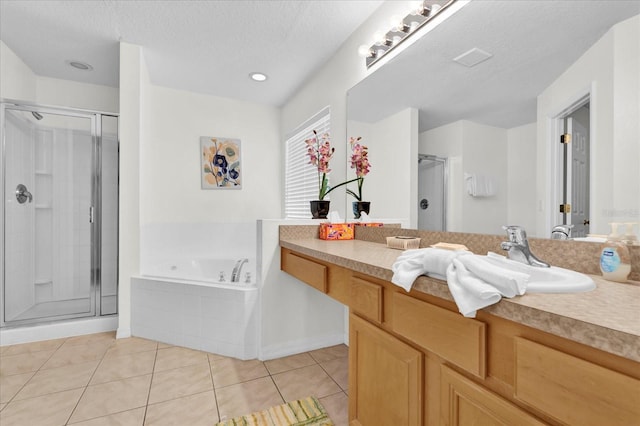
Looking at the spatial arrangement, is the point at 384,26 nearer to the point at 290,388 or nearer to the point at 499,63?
the point at 499,63

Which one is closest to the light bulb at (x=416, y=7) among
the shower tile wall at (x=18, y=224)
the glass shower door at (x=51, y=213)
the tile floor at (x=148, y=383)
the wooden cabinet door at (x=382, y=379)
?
the wooden cabinet door at (x=382, y=379)

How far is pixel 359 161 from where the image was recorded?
2.12 metres

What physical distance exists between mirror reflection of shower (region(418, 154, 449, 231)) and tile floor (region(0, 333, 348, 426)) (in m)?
1.05

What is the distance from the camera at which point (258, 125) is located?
3.74 metres

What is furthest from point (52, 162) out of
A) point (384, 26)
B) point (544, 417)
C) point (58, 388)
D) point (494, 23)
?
point (544, 417)

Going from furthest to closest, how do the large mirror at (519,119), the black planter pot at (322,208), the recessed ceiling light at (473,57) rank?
1. the black planter pot at (322,208)
2. the recessed ceiling light at (473,57)
3. the large mirror at (519,119)

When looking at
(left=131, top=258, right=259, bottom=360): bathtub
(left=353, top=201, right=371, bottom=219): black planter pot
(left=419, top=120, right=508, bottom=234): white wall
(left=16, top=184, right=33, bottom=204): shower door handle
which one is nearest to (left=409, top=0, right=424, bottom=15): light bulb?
(left=419, top=120, right=508, bottom=234): white wall

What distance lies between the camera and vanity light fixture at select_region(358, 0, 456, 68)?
1.62 m

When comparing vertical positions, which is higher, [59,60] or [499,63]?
[59,60]

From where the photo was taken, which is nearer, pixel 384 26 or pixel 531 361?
pixel 531 361

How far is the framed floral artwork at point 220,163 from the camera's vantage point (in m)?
3.49

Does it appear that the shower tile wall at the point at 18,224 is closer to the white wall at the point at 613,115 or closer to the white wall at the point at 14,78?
the white wall at the point at 14,78

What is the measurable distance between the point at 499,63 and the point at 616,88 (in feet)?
1.44

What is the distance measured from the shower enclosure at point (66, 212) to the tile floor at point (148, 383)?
20.3 inches
